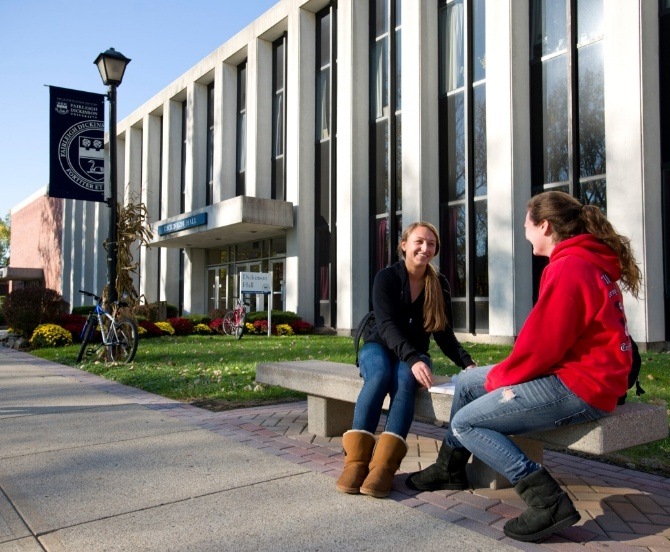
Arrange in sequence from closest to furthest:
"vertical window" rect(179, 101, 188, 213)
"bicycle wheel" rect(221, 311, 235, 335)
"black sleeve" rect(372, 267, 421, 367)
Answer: "black sleeve" rect(372, 267, 421, 367) → "bicycle wheel" rect(221, 311, 235, 335) → "vertical window" rect(179, 101, 188, 213)

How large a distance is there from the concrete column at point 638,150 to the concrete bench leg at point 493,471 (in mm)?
8388

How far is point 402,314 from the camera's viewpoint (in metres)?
3.88

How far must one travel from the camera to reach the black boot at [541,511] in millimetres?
2643

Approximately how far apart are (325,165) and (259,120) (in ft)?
13.0

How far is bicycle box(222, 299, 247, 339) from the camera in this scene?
16900 millimetres

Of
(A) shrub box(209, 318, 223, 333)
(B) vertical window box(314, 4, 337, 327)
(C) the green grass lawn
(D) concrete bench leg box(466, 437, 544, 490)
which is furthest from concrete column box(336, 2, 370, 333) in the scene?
(D) concrete bench leg box(466, 437, 544, 490)

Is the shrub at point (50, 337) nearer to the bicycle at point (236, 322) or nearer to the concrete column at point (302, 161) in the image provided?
the bicycle at point (236, 322)

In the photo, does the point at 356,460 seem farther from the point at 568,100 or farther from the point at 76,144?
the point at 568,100

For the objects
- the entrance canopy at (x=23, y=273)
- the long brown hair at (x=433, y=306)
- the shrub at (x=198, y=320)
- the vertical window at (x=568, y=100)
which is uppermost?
the vertical window at (x=568, y=100)

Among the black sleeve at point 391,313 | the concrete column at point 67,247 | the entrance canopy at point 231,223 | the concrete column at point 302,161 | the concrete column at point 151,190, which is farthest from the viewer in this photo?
the concrete column at point 67,247

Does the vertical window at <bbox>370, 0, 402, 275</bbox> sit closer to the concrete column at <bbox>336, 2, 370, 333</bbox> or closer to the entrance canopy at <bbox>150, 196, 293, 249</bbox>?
the concrete column at <bbox>336, 2, 370, 333</bbox>

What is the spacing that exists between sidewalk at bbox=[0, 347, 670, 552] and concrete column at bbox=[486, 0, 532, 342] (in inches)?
333

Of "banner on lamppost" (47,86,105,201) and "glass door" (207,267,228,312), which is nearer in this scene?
"banner on lamppost" (47,86,105,201)

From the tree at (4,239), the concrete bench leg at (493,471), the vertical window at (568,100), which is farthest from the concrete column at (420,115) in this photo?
the tree at (4,239)
